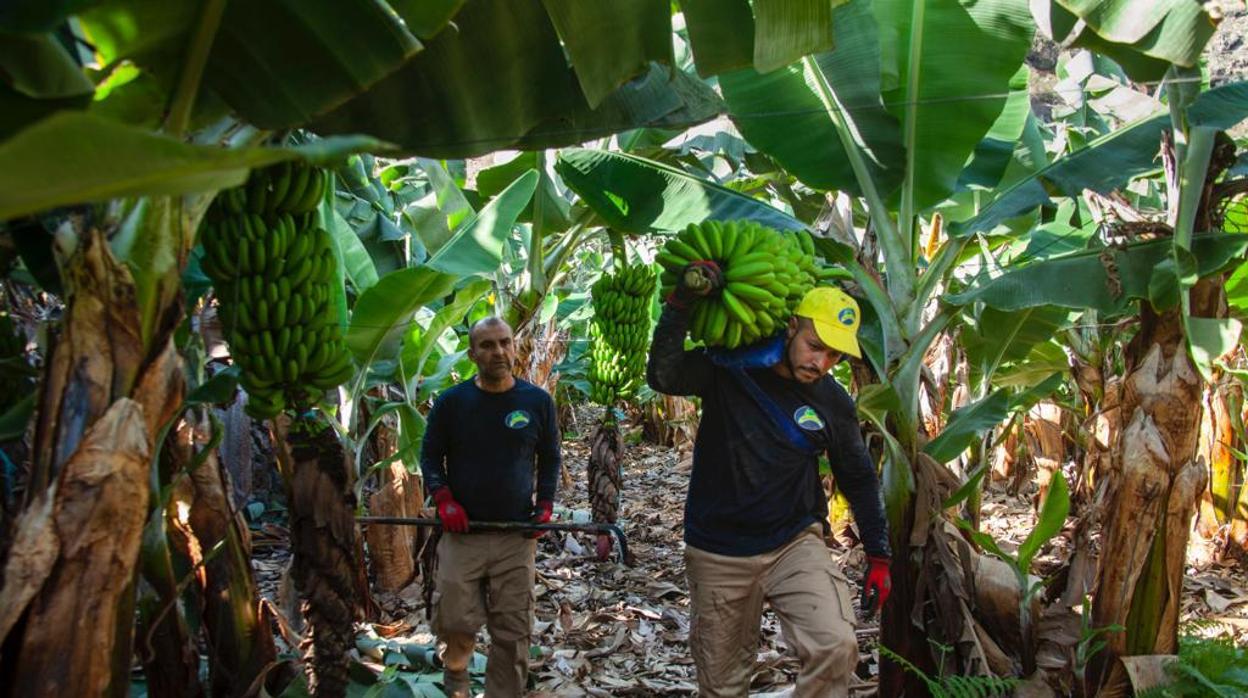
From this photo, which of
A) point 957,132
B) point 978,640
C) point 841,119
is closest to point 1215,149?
point 957,132

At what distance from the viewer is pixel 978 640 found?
368 centimetres

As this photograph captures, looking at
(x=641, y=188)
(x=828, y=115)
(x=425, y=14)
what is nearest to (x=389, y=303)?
(x=641, y=188)

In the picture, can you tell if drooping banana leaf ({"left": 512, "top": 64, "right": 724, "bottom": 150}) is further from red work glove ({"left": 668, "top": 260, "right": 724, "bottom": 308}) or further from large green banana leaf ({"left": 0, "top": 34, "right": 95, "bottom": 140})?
large green banana leaf ({"left": 0, "top": 34, "right": 95, "bottom": 140})

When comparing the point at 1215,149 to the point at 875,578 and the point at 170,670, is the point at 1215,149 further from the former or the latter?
the point at 170,670

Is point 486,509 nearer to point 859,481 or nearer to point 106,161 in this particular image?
point 859,481

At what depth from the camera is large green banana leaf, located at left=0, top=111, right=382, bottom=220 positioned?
1.08 m

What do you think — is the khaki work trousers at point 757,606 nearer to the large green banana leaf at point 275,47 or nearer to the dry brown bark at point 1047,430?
the large green banana leaf at point 275,47

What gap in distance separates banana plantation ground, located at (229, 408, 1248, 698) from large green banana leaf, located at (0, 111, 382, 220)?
9.10 feet

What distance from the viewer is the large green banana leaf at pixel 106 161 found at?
1.08m

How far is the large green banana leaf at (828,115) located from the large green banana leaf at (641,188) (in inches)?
18.4

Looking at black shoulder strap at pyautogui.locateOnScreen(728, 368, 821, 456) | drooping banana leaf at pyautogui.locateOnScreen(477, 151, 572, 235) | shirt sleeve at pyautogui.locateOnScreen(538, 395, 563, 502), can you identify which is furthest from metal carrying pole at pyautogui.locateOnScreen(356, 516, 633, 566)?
drooping banana leaf at pyautogui.locateOnScreen(477, 151, 572, 235)

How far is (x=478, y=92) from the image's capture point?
2.89 m

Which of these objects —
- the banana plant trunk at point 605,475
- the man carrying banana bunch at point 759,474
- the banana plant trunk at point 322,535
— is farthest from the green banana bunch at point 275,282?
the banana plant trunk at point 605,475

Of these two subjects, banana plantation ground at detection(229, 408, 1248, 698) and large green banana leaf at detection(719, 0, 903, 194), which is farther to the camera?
banana plantation ground at detection(229, 408, 1248, 698)
